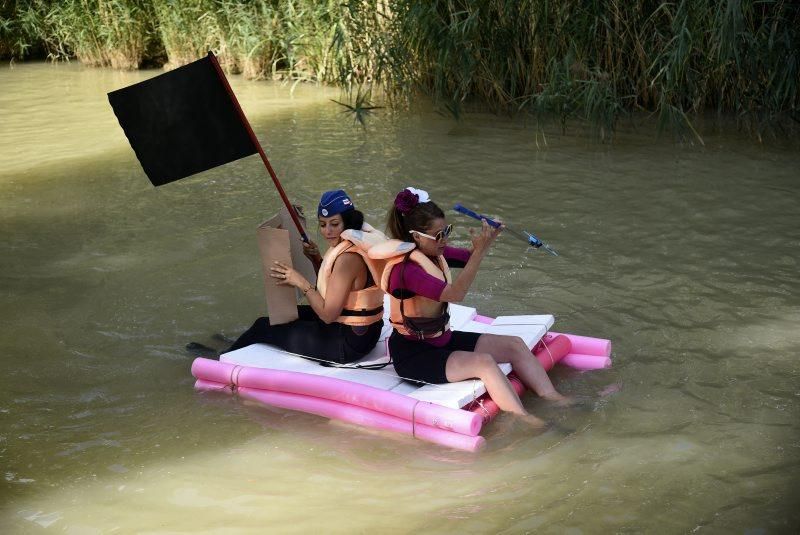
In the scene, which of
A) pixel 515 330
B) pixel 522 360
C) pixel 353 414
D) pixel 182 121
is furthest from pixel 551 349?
pixel 182 121

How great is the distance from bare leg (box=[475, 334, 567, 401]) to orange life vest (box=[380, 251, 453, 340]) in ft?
0.74

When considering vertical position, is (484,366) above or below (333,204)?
below

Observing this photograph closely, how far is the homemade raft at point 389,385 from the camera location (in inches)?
158

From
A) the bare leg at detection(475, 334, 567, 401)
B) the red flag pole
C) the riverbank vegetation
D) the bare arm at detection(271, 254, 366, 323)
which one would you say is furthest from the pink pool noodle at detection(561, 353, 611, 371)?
the riverbank vegetation

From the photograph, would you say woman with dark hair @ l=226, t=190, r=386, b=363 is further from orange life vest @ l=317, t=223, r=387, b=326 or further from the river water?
the river water

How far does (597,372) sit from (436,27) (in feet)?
16.4

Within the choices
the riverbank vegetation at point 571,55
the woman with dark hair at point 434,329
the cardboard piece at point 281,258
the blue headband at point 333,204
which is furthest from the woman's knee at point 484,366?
the riverbank vegetation at point 571,55

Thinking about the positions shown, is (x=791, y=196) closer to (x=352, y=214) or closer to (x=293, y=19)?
(x=352, y=214)

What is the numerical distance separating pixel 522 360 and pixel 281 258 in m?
1.18

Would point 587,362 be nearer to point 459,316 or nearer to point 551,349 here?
point 551,349

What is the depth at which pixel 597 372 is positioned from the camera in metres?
4.62

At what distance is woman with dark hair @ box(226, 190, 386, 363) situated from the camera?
4363mm

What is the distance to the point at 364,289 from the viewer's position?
14.5 feet

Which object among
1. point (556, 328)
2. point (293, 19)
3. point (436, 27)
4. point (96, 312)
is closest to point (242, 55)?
point (293, 19)
